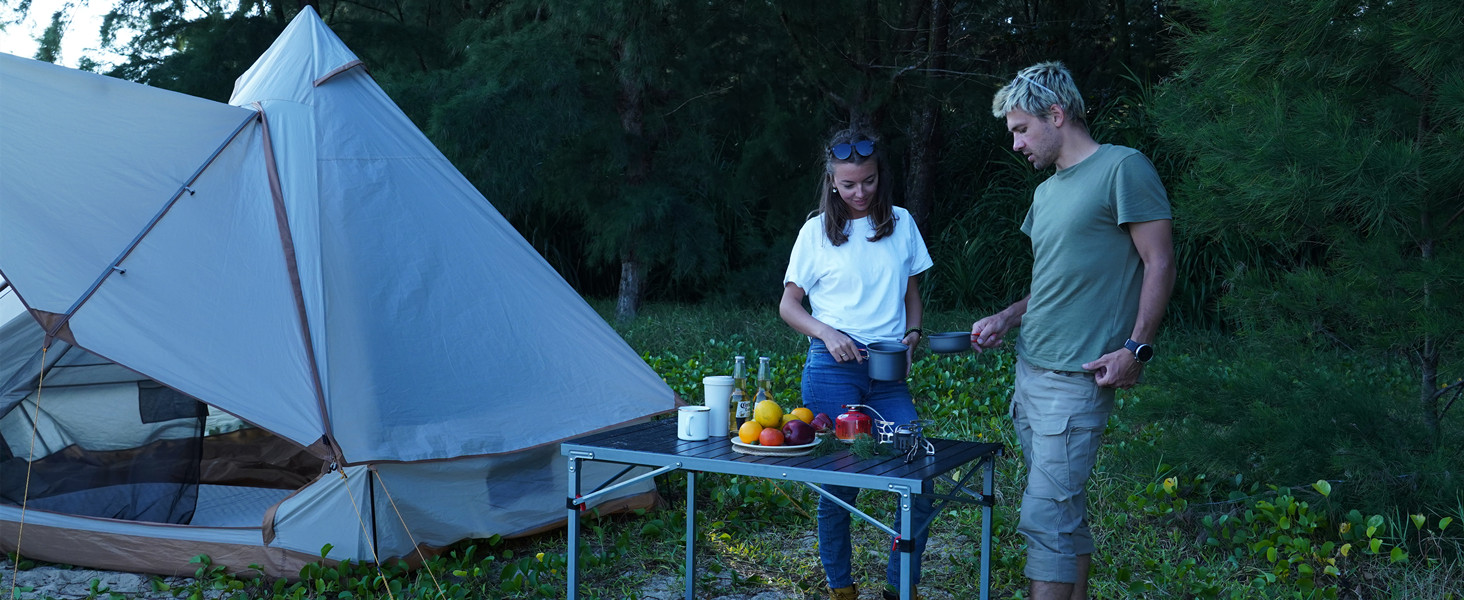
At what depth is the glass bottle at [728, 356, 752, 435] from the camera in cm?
287

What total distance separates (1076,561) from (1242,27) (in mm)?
1918

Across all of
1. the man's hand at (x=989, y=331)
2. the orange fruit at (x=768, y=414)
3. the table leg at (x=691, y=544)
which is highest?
the man's hand at (x=989, y=331)

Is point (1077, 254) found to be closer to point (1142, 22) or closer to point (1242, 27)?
point (1242, 27)

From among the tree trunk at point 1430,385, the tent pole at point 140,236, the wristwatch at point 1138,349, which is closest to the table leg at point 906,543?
the wristwatch at point 1138,349

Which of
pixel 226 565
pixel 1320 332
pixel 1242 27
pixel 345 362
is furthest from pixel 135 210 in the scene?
pixel 1320 332

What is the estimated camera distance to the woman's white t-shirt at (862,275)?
299 cm

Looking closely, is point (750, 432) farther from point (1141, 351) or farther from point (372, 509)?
point (372, 509)

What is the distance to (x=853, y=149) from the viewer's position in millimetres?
2979

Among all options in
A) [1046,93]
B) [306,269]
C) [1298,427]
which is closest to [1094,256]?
[1046,93]

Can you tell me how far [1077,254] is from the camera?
2568 millimetres

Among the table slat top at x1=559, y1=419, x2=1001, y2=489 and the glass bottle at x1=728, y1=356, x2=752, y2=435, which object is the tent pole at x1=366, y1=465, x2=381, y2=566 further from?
the glass bottle at x1=728, y1=356, x2=752, y2=435

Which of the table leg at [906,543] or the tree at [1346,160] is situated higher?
the tree at [1346,160]

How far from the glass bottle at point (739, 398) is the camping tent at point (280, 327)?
3.32ft

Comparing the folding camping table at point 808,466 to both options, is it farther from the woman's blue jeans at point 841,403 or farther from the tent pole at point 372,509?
the tent pole at point 372,509
